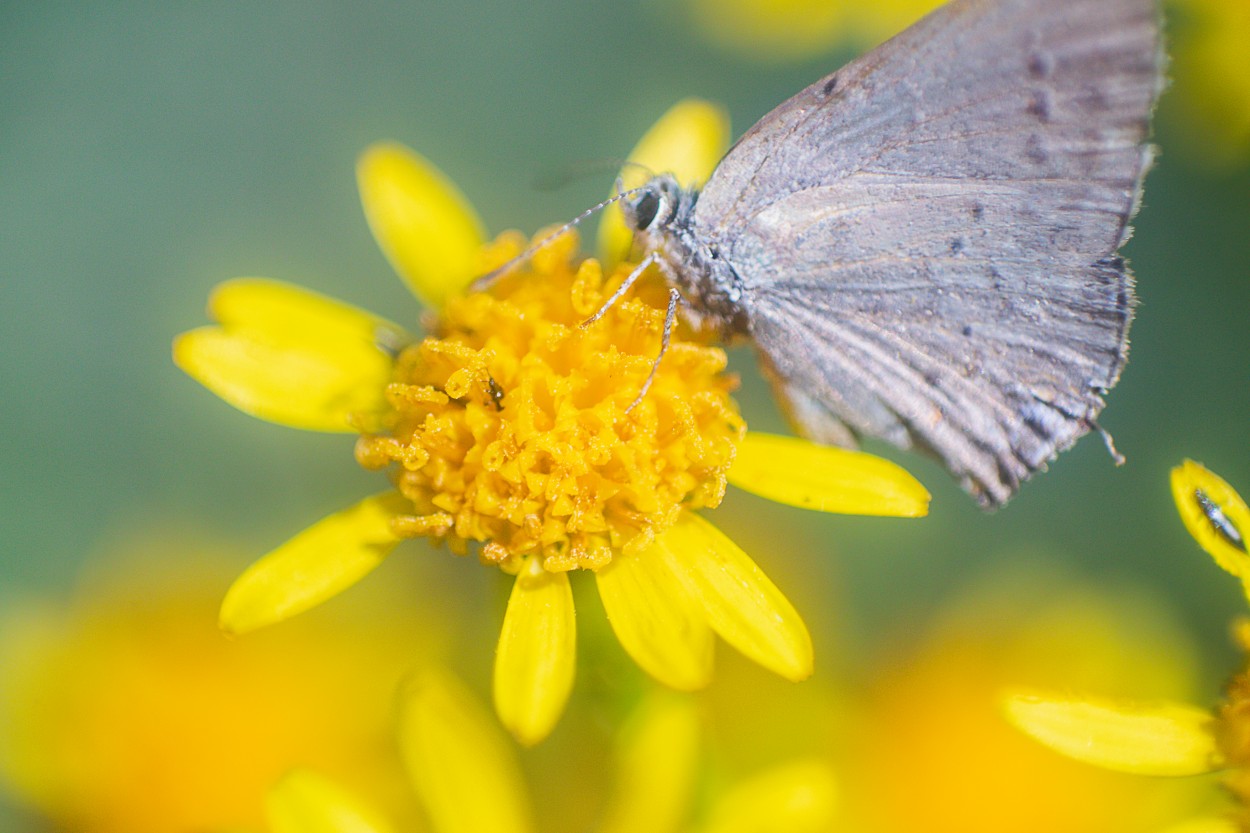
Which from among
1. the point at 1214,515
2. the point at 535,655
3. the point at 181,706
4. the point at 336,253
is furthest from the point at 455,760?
the point at 336,253

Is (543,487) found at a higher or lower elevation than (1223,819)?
higher

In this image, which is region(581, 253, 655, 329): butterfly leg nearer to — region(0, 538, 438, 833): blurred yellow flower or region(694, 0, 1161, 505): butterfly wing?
region(694, 0, 1161, 505): butterfly wing

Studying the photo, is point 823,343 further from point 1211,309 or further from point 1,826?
point 1,826

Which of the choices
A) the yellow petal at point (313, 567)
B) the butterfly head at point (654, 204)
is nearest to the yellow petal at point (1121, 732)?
the butterfly head at point (654, 204)

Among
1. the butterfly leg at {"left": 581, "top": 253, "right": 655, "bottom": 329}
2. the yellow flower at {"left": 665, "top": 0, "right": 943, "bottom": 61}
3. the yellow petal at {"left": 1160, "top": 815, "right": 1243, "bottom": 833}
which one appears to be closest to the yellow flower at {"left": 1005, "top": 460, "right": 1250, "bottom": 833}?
the yellow petal at {"left": 1160, "top": 815, "right": 1243, "bottom": 833}

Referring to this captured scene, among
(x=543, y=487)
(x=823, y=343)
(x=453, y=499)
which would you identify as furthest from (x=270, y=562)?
(x=823, y=343)

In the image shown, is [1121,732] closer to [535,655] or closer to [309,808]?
[535,655]

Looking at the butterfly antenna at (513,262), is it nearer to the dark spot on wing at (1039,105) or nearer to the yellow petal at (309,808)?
the dark spot on wing at (1039,105)
